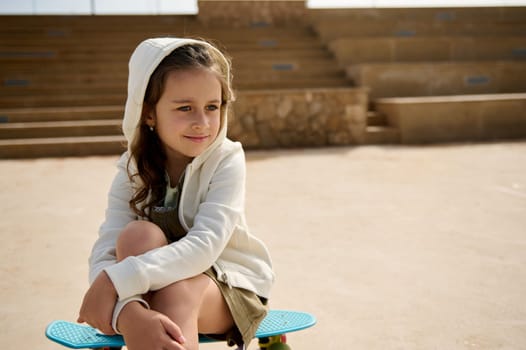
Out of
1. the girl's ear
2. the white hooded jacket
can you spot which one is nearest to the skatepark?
the white hooded jacket

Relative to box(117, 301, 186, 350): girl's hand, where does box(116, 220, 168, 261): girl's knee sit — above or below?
above

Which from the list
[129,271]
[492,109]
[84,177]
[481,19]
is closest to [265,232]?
[129,271]

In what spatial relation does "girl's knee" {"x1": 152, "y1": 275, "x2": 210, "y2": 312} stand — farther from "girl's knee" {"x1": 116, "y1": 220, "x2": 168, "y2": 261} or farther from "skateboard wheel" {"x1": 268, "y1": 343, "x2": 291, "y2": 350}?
"skateboard wheel" {"x1": 268, "y1": 343, "x2": 291, "y2": 350}

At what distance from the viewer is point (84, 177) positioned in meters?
3.89

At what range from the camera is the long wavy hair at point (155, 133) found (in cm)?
116

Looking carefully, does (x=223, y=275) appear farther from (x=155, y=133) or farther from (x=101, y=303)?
(x=155, y=133)

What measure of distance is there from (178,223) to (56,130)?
181 inches

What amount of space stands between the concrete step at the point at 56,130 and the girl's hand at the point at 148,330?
4.58 m

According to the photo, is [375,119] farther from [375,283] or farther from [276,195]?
[375,283]

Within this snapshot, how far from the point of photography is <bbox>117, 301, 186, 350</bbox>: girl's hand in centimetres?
90

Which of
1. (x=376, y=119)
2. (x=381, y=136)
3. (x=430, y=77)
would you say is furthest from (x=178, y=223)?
(x=430, y=77)

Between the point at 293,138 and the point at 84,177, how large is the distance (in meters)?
2.21

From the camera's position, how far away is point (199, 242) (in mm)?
1066

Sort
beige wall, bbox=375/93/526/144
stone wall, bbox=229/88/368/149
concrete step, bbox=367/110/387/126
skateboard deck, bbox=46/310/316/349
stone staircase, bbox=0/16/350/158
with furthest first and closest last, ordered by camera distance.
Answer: concrete step, bbox=367/110/387/126 < beige wall, bbox=375/93/526/144 < stone staircase, bbox=0/16/350/158 < stone wall, bbox=229/88/368/149 < skateboard deck, bbox=46/310/316/349
